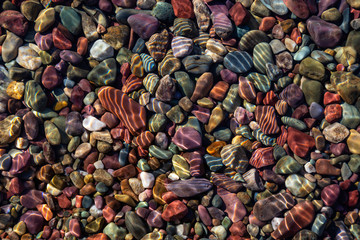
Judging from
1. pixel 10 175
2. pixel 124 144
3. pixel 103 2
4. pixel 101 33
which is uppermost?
pixel 103 2

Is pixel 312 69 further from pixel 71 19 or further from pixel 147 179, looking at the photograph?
pixel 71 19

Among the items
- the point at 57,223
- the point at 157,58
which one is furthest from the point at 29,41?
the point at 57,223

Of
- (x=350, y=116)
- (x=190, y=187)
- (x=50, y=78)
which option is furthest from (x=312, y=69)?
(x=50, y=78)

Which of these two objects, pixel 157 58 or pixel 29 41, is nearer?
pixel 157 58

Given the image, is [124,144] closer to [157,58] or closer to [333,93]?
[157,58]

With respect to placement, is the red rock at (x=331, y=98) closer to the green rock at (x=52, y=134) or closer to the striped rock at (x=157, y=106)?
the striped rock at (x=157, y=106)

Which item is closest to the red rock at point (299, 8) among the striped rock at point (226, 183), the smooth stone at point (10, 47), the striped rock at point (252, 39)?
the striped rock at point (252, 39)
